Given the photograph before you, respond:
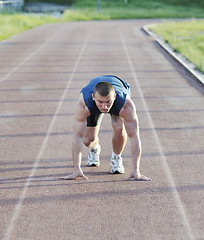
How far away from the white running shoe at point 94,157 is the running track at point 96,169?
0.44 feet

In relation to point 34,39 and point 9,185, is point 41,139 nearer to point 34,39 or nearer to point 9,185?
point 9,185

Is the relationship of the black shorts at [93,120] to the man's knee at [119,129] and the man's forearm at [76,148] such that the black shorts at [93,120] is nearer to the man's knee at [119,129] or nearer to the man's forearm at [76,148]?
the man's knee at [119,129]

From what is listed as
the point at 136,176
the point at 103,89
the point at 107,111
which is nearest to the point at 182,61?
the point at 136,176

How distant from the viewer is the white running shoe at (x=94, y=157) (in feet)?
18.8

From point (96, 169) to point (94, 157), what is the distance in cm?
19

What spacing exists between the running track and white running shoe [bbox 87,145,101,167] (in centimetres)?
13

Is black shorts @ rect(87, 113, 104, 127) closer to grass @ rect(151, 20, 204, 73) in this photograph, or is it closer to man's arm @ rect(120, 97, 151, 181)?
man's arm @ rect(120, 97, 151, 181)

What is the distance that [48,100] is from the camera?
385 inches

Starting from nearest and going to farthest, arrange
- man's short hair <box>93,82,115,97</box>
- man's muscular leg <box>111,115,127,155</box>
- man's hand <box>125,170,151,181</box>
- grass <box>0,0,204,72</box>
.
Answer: man's short hair <box>93,82,115,97</box>
man's hand <box>125,170,151,181</box>
man's muscular leg <box>111,115,127,155</box>
grass <box>0,0,204,72</box>

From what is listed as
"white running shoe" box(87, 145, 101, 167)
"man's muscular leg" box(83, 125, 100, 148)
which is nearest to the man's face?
"man's muscular leg" box(83, 125, 100, 148)

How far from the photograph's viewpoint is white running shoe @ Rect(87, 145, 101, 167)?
18.8 feet

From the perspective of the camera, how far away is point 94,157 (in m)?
5.77

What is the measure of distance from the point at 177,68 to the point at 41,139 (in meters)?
8.62

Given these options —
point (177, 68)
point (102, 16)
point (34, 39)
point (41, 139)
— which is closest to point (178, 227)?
point (41, 139)
